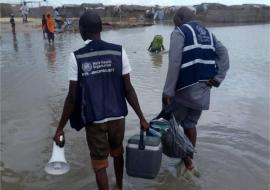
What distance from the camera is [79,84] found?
3654 millimetres

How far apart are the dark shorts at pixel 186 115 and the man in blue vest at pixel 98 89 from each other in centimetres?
94

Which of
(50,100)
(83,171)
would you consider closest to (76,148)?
(83,171)

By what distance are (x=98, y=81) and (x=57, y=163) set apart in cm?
94

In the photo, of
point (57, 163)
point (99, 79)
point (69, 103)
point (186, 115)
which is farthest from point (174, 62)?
point (57, 163)

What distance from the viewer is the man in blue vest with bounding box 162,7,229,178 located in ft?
14.4

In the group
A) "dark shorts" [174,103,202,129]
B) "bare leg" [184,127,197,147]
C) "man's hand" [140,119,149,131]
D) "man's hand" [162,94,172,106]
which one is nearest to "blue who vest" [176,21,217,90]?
"man's hand" [162,94,172,106]

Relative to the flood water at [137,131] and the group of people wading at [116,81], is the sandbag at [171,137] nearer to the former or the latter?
the group of people wading at [116,81]

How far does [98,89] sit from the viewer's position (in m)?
3.68

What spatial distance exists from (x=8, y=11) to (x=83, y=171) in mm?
53072

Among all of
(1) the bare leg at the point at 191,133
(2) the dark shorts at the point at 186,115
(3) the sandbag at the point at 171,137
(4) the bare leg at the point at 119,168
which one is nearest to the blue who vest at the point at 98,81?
(4) the bare leg at the point at 119,168

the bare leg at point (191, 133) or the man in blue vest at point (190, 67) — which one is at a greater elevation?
the man in blue vest at point (190, 67)

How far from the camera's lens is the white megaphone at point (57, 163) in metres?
3.79

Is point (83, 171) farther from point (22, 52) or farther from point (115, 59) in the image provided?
point (22, 52)

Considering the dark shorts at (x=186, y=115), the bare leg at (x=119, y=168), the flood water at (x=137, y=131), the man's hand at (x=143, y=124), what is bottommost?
the flood water at (x=137, y=131)
